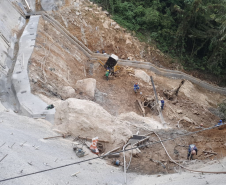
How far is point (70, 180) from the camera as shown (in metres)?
5.63

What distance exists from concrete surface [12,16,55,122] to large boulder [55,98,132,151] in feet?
2.53

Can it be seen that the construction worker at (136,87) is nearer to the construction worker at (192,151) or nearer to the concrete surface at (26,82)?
the construction worker at (192,151)

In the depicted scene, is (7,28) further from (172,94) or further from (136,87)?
(172,94)

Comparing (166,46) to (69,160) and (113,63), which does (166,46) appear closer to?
(113,63)

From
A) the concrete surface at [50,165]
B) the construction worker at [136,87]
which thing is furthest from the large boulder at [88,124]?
the construction worker at [136,87]

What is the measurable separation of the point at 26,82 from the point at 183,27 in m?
14.7

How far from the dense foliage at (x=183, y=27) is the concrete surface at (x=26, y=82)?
9501 mm

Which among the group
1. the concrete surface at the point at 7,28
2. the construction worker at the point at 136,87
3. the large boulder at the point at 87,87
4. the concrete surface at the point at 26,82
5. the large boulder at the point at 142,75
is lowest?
the large boulder at the point at 142,75

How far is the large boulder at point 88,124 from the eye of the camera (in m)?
7.99

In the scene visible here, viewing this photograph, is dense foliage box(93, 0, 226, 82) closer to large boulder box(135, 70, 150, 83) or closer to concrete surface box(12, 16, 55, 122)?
large boulder box(135, 70, 150, 83)

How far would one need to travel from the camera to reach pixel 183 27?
18078 mm

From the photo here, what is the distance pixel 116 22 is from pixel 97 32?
2.62 meters

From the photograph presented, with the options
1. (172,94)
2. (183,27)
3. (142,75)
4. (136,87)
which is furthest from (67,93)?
(183,27)

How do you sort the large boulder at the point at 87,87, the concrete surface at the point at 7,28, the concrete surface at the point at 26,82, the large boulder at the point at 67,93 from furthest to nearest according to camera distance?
the large boulder at the point at 87,87 → the concrete surface at the point at 7,28 → the large boulder at the point at 67,93 → the concrete surface at the point at 26,82
